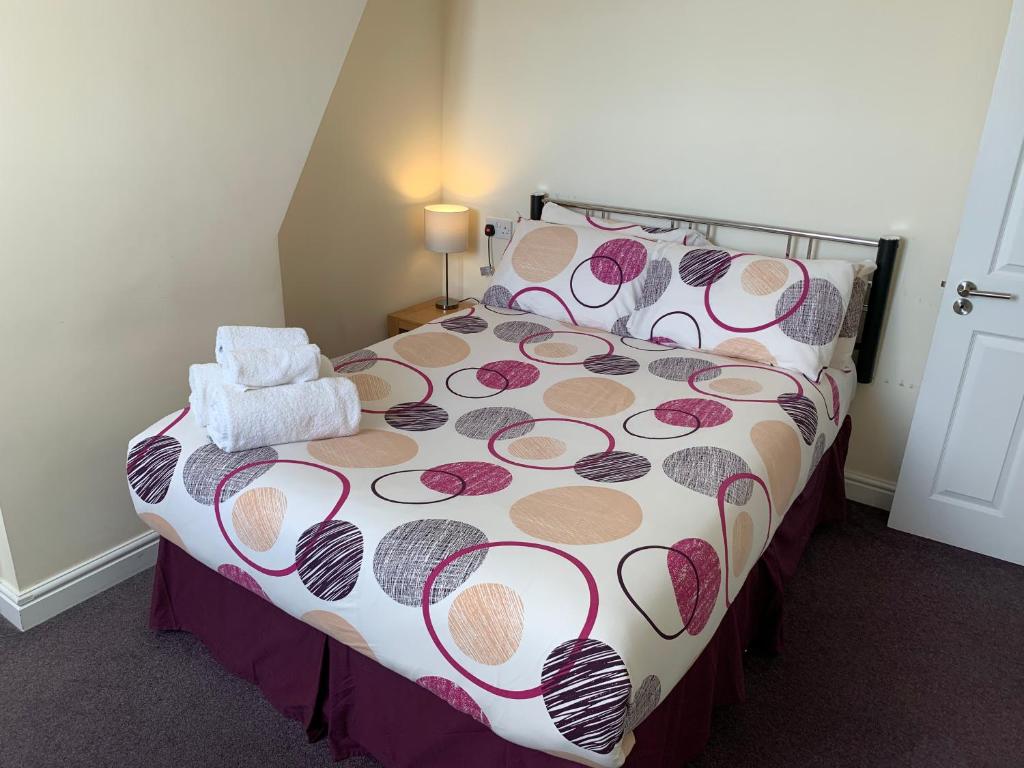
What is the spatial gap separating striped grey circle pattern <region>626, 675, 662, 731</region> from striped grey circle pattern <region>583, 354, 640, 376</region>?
3.89ft

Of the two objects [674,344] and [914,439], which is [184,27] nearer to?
[674,344]

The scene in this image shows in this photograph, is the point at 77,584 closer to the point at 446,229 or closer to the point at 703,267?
the point at 446,229

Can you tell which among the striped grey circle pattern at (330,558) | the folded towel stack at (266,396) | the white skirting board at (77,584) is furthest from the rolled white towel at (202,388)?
the white skirting board at (77,584)

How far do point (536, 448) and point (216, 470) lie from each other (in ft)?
2.53

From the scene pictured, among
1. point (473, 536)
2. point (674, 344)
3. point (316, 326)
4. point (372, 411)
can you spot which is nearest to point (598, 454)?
point (473, 536)

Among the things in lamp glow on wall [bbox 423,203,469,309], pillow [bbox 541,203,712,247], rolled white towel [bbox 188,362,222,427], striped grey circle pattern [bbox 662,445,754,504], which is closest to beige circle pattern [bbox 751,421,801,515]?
striped grey circle pattern [bbox 662,445,754,504]

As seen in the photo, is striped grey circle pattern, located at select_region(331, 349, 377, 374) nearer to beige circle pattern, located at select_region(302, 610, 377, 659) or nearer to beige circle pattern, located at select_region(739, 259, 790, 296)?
beige circle pattern, located at select_region(302, 610, 377, 659)

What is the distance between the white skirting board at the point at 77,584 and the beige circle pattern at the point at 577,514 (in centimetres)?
146

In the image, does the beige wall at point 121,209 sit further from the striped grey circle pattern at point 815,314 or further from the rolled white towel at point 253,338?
the striped grey circle pattern at point 815,314

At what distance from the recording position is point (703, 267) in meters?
2.72

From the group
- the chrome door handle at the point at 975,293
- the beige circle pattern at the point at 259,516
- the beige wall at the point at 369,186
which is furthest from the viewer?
the beige wall at the point at 369,186

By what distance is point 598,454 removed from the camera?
1940 mm

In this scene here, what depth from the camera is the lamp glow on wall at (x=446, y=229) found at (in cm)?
359

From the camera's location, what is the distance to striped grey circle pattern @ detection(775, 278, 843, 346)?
8.20ft
